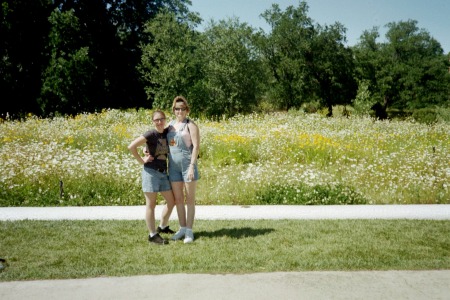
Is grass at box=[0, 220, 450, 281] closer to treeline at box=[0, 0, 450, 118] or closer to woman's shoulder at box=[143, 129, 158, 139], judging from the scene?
woman's shoulder at box=[143, 129, 158, 139]

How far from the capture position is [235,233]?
5430mm

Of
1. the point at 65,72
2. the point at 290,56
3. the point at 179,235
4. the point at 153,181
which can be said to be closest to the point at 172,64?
the point at 65,72

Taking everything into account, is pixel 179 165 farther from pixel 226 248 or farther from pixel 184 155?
pixel 226 248

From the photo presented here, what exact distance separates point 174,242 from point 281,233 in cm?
154

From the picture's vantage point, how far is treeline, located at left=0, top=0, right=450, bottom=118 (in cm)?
2214

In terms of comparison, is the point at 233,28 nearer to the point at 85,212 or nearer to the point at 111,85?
the point at 111,85

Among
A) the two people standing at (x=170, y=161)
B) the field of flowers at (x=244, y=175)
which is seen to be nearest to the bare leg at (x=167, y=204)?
the two people standing at (x=170, y=161)

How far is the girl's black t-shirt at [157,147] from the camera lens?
16.4 feet

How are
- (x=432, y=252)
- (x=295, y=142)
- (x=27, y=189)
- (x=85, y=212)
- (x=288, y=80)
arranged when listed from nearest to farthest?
(x=432, y=252) → (x=85, y=212) → (x=27, y=189) → (x=295, y=142) → (x=288, y=80)

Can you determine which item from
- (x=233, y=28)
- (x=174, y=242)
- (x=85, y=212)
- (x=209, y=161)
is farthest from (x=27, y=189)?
(x=233, y=28)

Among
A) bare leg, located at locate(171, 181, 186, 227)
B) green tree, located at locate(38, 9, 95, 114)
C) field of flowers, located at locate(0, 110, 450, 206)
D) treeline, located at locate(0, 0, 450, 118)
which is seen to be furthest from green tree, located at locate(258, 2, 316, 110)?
bare leg, located at locate(171, 181, 186, 227)

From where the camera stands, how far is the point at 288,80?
38219 mm

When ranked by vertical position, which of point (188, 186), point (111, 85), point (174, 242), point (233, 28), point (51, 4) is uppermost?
point (51, 4)

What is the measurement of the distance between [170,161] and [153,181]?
36cm
